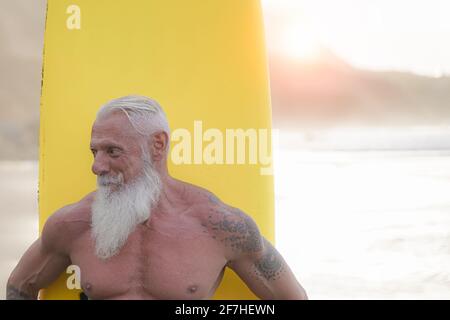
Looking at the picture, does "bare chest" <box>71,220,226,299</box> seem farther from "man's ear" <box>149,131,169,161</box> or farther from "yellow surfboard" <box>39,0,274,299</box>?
"yellow surfboard" <box>39,0,274,299</box>

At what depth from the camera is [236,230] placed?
169 centimetres

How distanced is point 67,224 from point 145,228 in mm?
216

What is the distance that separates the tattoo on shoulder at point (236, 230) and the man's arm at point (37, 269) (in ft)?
1.46

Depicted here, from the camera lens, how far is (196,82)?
200cm

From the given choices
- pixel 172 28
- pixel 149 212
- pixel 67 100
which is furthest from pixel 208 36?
pixel 149 212

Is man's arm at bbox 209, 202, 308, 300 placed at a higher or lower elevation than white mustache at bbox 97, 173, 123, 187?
lower

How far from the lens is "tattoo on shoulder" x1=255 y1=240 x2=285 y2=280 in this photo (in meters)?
1.75

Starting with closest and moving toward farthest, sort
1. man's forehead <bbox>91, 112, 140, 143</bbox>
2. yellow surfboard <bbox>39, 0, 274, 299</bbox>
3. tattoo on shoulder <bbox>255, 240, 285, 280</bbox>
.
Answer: man's forehead <bbox>91, 112, 140, 143</bbox> < tattoo on shoulder <bbox>255, 240, 285, 280</bbox> < yellow surfboard <bbox>39, 0, 274, 299</bbox>

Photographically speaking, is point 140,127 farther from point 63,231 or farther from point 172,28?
point 172,28

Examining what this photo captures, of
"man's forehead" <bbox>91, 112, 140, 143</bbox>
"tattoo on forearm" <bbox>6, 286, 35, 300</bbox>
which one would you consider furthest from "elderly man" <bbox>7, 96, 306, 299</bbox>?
"tattoo on forearm" <bbox>6, 286, 35, 300</bbox>

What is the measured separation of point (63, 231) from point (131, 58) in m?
0.59

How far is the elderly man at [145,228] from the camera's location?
1.65 m

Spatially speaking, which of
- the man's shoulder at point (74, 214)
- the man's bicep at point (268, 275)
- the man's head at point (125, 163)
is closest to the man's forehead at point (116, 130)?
the man's head at point (125, 163)
